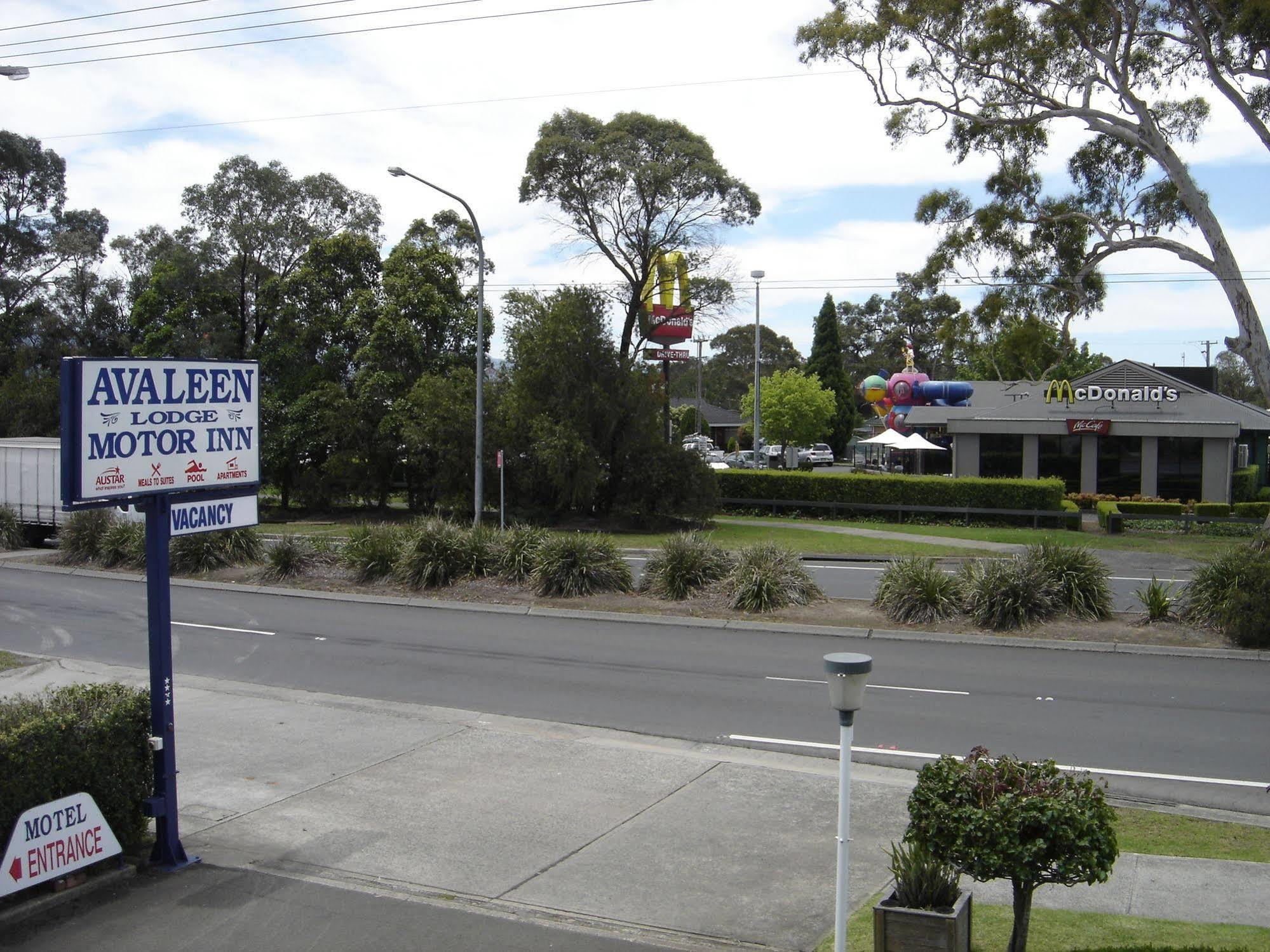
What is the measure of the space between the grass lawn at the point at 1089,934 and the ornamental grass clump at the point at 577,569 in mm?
13394

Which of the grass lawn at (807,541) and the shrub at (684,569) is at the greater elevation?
the shrub at (684,569)

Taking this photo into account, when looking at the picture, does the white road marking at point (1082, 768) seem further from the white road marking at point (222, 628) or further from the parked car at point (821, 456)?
the parked car at point (821, 456)

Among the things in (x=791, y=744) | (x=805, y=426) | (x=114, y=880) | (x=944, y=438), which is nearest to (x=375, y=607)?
(x=791, y=744)

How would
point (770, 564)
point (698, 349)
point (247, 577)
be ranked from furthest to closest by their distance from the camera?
point (698, 349) < point (247, 577) < point (770, 564)

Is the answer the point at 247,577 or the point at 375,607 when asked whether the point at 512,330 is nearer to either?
the point at 247,577

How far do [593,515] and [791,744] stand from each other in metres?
25.8

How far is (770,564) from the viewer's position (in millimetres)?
18578

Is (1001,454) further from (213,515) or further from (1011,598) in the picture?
(213,515)

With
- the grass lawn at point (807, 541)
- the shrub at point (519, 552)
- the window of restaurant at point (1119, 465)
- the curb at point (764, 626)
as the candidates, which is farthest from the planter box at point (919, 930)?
the window of restaurant at point (1119, 465)

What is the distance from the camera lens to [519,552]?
67.5ft

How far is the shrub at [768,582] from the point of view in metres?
18.0

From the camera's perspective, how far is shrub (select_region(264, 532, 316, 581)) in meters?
22.1

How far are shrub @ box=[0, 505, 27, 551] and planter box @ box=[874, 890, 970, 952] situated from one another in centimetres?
3019

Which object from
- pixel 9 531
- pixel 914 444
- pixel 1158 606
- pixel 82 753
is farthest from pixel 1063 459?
pixel 82 753
